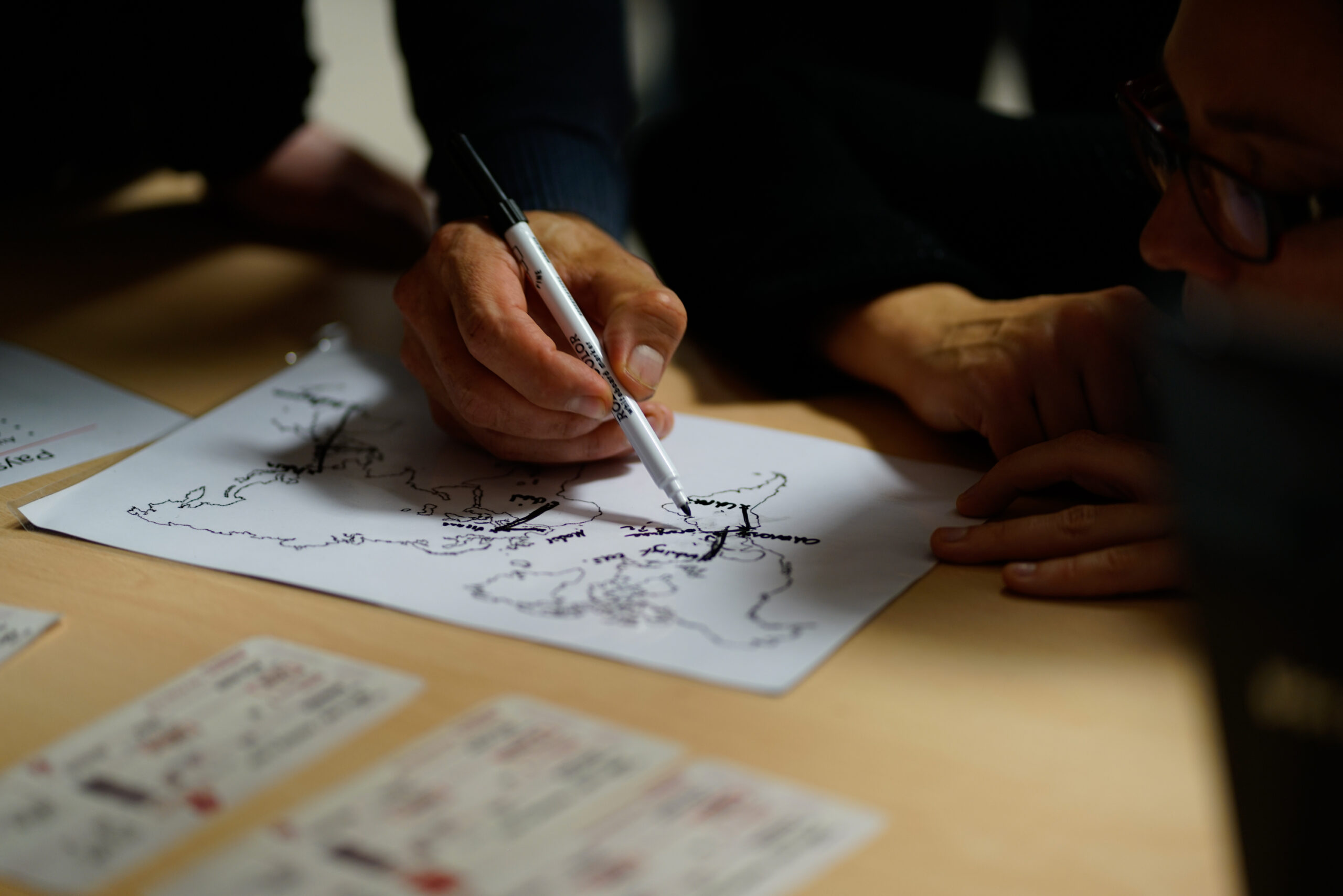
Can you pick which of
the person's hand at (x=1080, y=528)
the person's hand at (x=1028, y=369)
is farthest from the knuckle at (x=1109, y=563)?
the person's hand at (x=1028, y=369)

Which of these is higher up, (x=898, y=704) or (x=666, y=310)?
(x=666, y=310)

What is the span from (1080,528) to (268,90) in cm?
105

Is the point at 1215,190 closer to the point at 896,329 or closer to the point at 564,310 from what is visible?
the point at 896,329

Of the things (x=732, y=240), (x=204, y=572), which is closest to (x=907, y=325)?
(x=732, y=240)

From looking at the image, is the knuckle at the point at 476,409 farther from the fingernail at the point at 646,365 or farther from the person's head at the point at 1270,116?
the person's head at the point at 1270,116

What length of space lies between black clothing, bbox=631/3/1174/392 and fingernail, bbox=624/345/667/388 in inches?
6.0

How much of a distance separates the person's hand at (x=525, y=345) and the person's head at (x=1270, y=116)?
0.30 meters

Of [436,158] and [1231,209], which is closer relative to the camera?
[1231,209]

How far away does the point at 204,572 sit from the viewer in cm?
56

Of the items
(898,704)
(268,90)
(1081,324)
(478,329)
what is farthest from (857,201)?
(268,90)

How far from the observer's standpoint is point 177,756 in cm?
42

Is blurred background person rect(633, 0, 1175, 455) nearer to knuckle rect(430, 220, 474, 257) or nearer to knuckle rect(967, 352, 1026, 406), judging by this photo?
knuckle rect(967, 352, 1026, 406)

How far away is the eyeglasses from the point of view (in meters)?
0.52

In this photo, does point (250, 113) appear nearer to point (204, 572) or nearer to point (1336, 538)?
point (204, 572)
